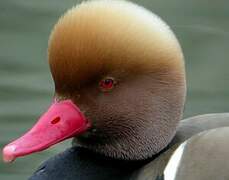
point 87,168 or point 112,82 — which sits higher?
point 112,82

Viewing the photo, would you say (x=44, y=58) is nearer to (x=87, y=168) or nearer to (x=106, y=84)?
(x=87, y=168)

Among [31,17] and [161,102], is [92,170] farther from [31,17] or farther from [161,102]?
[31,17]

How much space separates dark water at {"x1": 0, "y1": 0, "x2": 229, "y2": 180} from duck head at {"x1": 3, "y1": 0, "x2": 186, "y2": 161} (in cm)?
118

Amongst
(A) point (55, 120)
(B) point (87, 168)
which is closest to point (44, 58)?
(B) point (87, 168)

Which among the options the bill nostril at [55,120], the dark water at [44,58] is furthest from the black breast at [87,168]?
the dark water at [44,58]

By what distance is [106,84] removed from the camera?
3.48 meters

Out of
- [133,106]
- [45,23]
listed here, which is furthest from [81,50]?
[45,23]

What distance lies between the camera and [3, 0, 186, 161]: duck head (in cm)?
344

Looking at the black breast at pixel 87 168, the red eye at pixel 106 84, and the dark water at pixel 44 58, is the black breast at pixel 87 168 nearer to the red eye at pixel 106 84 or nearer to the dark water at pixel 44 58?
the red eye at pixel 106 84

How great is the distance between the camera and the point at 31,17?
5891 mm

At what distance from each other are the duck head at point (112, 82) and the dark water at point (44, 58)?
1.18m

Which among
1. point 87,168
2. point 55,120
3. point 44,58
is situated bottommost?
point 44,58

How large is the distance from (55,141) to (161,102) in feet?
1.26

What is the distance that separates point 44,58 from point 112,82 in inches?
82.6
